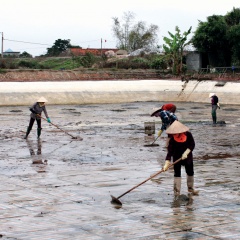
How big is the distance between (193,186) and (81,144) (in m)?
9.90

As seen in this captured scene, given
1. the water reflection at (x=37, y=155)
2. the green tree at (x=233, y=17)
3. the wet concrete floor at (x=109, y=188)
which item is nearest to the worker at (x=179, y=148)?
the wet concrete floor at (x=109, y=188)

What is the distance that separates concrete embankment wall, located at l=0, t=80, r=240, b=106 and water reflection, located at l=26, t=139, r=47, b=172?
23406 millimetres

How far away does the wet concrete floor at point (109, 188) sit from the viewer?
987cm

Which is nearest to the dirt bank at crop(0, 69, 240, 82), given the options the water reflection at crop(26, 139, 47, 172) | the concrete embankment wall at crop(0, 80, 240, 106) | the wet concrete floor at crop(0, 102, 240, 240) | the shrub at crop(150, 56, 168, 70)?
the concrete embankment wall at crop(0, 80, 240, 106)

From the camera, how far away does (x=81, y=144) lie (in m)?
22.4

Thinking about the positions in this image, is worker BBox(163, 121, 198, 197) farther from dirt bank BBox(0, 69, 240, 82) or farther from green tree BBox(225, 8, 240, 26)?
Result: green tree BBox(225, 8, 240, 26)

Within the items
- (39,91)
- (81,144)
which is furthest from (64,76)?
(81,144)

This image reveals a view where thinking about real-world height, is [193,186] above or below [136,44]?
below

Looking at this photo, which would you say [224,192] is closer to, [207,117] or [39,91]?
[207,117]

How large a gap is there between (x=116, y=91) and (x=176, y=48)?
9.19 meters

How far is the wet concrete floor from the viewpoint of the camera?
9867 mm

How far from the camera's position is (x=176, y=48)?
5616 centimetres

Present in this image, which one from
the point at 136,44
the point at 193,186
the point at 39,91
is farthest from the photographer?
the point at 136,44

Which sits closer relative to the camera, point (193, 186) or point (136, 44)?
point (193, 186)
